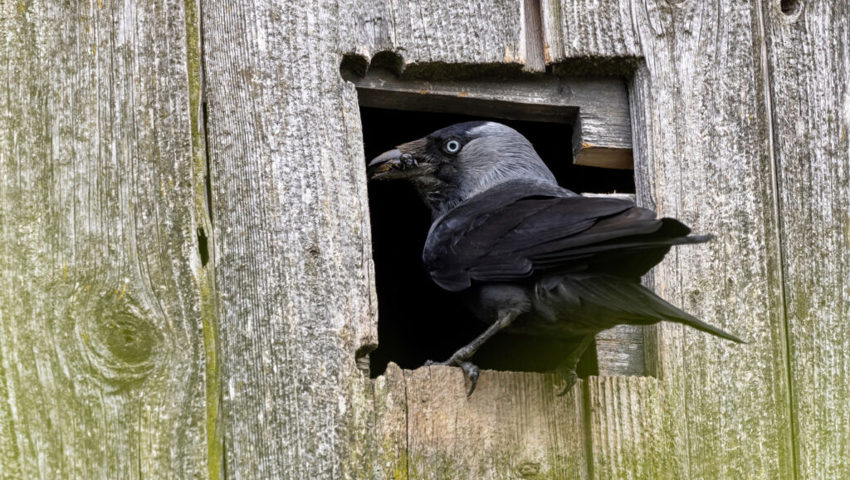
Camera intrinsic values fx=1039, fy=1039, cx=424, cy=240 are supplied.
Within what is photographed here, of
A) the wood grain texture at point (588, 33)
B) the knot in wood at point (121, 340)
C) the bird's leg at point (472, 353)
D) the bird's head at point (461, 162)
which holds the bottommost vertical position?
the bird's leg at point (472, 353)

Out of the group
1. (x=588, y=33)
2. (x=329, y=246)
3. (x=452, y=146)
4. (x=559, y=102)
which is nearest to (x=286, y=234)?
(x=329, y=246)

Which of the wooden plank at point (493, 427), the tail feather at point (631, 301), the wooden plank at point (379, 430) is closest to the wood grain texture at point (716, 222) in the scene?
the tail feather at point (631, 301)

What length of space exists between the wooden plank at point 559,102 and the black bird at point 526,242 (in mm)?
228

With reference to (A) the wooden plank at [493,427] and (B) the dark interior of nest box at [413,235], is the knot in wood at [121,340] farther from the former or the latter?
(B) the dark interior of nest box at [413,235]

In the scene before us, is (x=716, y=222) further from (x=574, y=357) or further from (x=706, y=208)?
(x=574, y=357)

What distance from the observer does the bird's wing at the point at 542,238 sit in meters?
2.79

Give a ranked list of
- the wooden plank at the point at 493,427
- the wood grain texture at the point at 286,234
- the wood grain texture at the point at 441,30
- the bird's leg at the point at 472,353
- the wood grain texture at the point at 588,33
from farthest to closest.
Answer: the wood grain texture at the point at 588,33 → the wood grain texture at the point at 441,30 → the bird's leg at the point at 472,353 → the wooden plank at the point at 493,427 → the wood grain texture at the point at 286,234

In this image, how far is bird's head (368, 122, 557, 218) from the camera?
13.8ft

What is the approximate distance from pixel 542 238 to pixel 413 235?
2.84m

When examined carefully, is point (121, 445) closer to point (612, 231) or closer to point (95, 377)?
point (95, 377)

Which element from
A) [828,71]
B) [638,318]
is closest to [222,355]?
[638,318]

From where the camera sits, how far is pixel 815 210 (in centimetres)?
328

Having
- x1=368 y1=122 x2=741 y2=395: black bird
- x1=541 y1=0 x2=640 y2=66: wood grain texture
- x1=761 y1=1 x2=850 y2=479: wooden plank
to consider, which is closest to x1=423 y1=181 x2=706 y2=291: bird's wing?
x1=368 y1=122 x2=741 y2=395: black bird

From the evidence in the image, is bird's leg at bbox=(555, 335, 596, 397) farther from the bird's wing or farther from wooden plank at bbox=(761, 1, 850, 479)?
wooden plank at bbox=(761, 1, 850, 479)
